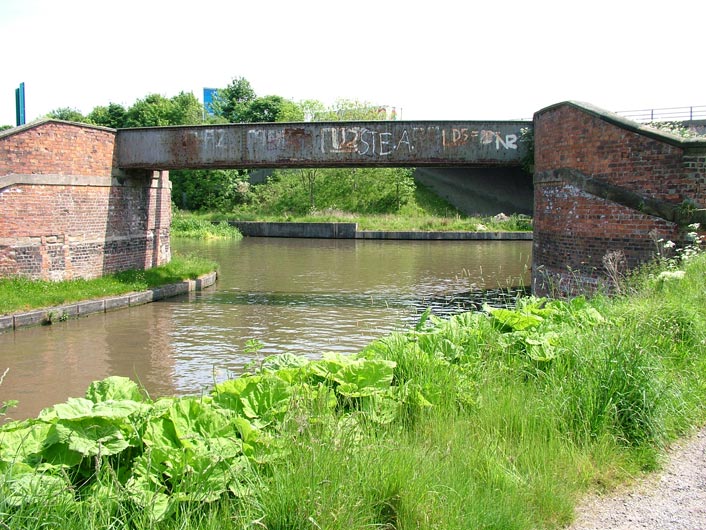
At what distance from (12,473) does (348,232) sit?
35285 millimetres

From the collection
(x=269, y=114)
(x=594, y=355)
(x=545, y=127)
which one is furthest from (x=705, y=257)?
(x=269, y=114)

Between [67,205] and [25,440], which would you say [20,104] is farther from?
[25,440]

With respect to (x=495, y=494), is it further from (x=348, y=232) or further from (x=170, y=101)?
(x=170, y=101)

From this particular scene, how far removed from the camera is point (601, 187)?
11461mm

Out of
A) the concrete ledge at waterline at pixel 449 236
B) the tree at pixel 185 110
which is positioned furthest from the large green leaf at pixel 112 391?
the tree at pixel 185 110

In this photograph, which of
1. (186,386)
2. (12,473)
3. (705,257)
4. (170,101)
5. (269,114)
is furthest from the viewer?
(170,101)

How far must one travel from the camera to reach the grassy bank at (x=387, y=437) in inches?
123

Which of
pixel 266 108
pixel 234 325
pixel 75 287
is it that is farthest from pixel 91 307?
pixel 266 108

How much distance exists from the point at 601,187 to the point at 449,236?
25722 mm

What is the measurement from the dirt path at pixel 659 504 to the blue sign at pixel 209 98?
58.1 metres

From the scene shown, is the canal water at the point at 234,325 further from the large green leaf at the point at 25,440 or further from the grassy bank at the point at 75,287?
the grassy bank at the point at 75,287

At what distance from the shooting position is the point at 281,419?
161 inches

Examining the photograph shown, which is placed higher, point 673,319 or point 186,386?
point 673,319

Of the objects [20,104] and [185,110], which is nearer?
[20,104]
